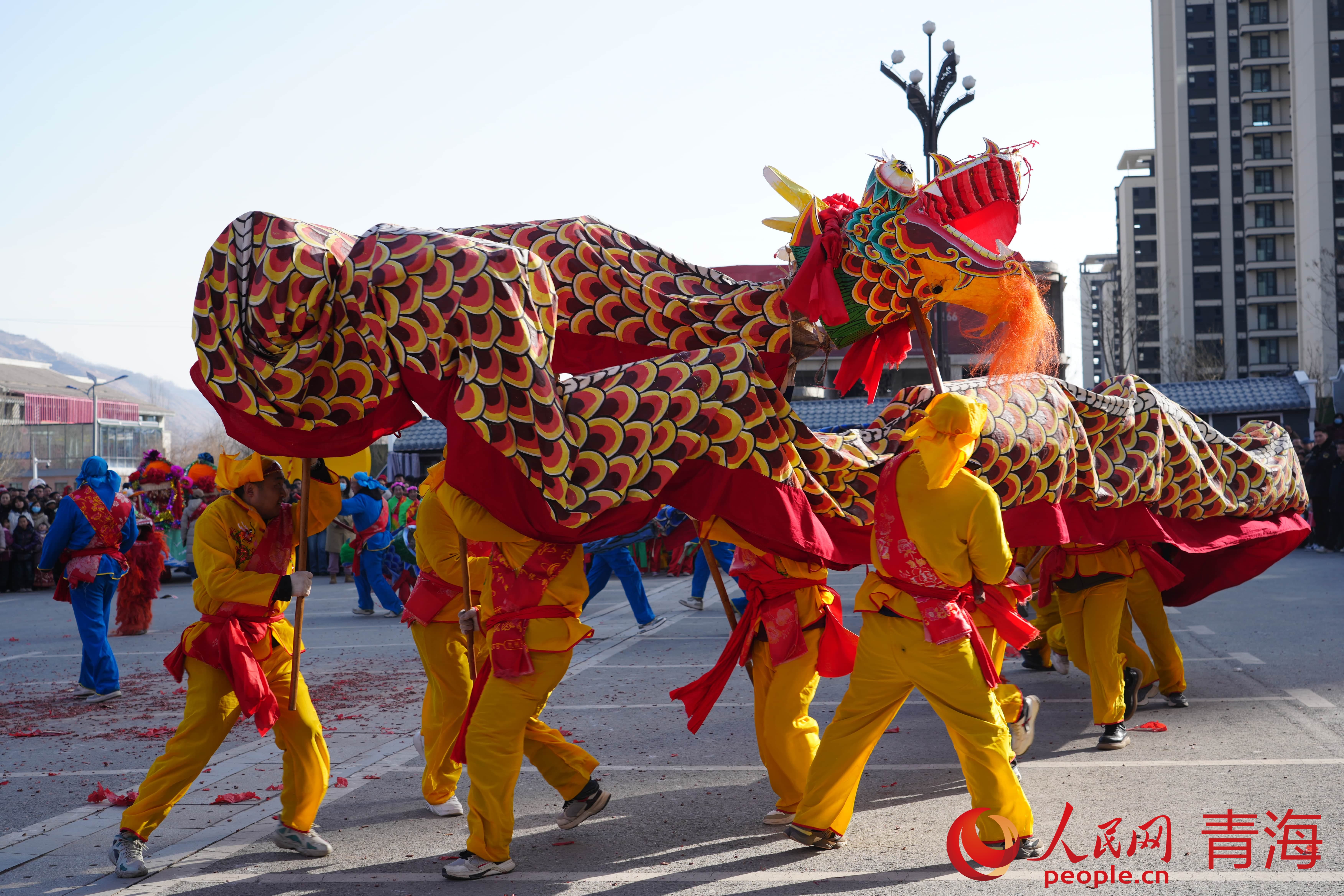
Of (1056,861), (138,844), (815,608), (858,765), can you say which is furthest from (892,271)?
(138,844)

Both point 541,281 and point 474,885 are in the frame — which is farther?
point 541,281

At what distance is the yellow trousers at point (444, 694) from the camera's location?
542cm

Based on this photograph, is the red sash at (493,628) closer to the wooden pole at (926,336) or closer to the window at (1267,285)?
the wooden pole at (926,336)

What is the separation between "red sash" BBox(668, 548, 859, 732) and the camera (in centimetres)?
496

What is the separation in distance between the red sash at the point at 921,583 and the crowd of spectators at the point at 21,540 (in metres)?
18.1

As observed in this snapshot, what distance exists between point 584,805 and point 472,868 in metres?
0.71

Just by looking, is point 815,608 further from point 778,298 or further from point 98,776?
point 98,776

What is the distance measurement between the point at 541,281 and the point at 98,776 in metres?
4.03

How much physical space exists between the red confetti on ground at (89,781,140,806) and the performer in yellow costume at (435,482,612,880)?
2.08 m

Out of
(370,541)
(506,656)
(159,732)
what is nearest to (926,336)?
(506,656)

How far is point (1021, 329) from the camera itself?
5062mm

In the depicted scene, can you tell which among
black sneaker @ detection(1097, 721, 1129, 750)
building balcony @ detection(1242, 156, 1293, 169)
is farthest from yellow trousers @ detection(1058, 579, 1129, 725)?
building balcony @ detection(1242, 156, 1293, 169)

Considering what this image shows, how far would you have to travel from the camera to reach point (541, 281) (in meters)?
4.74

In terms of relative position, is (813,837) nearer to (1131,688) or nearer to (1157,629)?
(1131,688)
